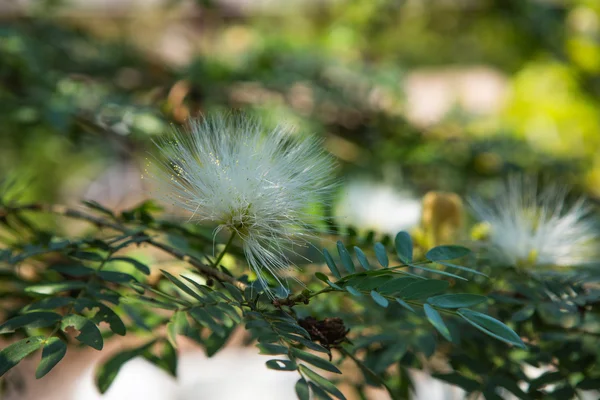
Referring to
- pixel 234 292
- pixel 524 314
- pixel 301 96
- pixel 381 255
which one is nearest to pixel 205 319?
pixel 234 292

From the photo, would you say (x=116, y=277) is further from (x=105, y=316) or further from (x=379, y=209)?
(x=379, y=209)

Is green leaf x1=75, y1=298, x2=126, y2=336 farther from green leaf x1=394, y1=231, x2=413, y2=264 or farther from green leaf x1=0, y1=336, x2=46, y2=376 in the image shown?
green leaf x1=394, y1=231, x2=413, y2=264

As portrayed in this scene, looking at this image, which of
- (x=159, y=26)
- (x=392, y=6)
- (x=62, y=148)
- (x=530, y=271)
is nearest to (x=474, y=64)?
(x=392, y=6)

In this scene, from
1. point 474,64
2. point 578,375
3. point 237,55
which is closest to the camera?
point 578,375

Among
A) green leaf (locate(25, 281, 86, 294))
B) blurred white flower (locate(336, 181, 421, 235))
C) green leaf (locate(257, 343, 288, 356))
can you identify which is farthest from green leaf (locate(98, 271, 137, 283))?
blurred white flower (locate(336, 181, 421, 235))

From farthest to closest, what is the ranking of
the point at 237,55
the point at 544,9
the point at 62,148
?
the point at 544,9
the point at 62,148
the point at 237,55

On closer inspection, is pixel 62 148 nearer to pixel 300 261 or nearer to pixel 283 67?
pixel 283 67
